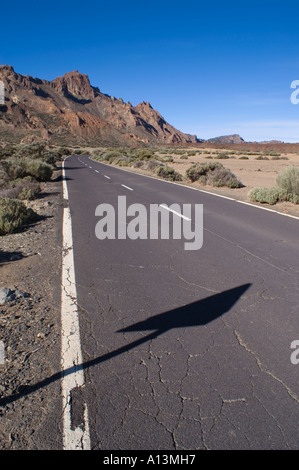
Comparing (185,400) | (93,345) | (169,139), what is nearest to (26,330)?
(93,345)

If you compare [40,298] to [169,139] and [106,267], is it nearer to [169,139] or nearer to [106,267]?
[106,267]

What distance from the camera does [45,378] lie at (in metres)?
3.21

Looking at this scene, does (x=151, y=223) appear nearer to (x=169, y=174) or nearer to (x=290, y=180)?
(x=290, y=180)

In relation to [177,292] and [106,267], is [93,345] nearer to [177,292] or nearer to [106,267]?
[177,292]

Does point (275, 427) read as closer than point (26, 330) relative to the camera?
Yes

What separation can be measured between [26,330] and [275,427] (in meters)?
2.74

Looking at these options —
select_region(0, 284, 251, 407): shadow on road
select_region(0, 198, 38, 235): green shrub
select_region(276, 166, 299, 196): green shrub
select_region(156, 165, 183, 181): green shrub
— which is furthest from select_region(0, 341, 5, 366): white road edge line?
select_region(156, 165, 183, 181): green shrub

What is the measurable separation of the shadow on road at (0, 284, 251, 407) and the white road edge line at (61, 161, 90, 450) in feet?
0.28

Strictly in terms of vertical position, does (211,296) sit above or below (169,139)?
below

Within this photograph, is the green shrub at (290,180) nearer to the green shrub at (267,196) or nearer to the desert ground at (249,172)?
the desert ground at (249,172)

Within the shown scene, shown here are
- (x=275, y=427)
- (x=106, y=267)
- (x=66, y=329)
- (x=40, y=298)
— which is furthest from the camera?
(x=106, y=267)

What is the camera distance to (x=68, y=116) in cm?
13312

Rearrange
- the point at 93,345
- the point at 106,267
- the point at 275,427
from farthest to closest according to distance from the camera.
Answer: the point at 106,267, the point at 93,345, the point at 275,427

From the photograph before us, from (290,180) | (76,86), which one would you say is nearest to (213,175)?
A: (290,180)
